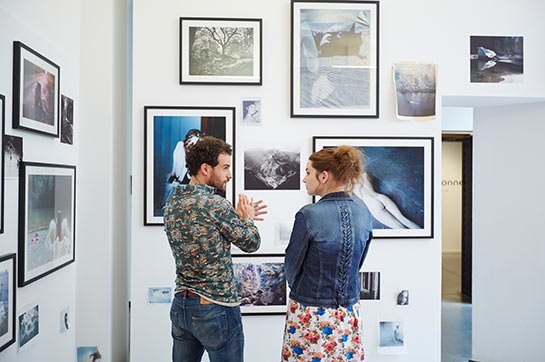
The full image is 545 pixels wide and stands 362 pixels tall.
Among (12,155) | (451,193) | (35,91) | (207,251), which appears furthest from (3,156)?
(451,193)

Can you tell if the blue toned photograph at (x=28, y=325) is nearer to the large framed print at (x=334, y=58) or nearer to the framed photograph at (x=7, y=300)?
the framed photograph at (x=7, y=300)

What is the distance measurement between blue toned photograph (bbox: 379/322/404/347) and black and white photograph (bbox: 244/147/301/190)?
1.14 m

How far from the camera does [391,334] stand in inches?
125

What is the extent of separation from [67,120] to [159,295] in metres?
1.27

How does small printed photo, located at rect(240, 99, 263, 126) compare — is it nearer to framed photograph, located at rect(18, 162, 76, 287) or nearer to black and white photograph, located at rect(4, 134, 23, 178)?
framed photograph, located at rect(18, 162, 76, 287)

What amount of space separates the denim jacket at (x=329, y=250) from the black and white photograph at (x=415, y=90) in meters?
1.40

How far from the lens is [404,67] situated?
3.19 meters

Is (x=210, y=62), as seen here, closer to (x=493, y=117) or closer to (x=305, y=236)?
(x=305, y=236)

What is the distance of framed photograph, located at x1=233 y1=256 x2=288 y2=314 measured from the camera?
3.10 meters

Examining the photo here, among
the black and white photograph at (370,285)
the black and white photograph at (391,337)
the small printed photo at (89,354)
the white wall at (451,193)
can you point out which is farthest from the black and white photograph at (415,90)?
the white wall at (451,193)

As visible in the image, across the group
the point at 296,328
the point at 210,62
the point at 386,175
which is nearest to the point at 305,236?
the point at 296,328

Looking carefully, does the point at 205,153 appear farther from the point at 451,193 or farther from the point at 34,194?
the point at 451,193

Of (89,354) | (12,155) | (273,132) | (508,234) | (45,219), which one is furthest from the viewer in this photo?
(508,234)

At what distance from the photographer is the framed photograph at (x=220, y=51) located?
121 inches
